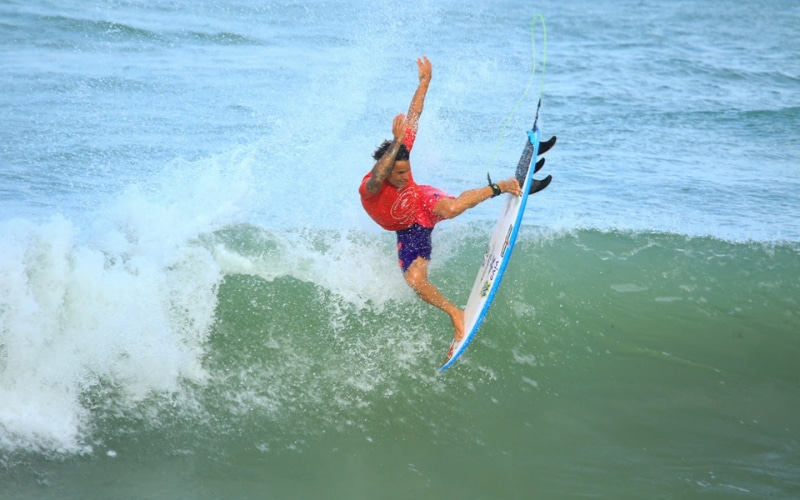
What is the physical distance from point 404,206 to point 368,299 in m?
1.09

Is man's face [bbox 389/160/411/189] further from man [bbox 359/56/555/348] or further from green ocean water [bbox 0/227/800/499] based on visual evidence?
green ocean water [bbox 0/227/800/499]

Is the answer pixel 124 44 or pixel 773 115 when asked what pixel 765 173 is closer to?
pixel 773 115

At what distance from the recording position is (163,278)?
593 centimetres

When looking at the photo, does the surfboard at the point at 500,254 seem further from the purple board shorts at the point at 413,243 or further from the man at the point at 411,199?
the purple board shorts at the point at 413,243

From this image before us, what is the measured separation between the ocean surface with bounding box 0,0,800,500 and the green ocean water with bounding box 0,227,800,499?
0.02 meters

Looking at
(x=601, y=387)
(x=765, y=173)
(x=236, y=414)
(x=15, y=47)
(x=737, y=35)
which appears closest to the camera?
(x=236, y=414)

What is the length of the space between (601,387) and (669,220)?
10.5ft

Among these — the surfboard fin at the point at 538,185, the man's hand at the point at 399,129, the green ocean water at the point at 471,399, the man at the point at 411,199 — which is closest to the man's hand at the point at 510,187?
the man at the point at 411,199

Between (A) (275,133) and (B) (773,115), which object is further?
(B) (773,115)

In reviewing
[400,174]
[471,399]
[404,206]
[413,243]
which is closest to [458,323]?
[471,399]

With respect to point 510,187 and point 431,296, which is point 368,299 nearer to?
point 431,296

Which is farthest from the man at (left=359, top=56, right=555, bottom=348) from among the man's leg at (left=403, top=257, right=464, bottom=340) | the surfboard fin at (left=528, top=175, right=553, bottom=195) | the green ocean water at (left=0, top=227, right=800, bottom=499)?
the green ocean water at (left=0, top=227, right=800, bottom=499)

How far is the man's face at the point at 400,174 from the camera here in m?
5.16

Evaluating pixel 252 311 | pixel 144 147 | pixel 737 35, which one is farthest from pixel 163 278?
pixel 737 35
